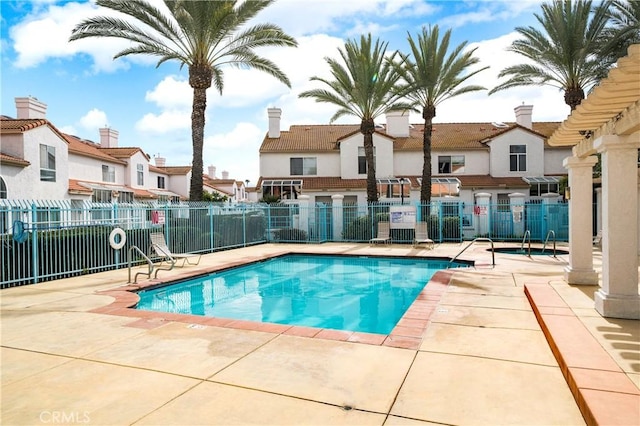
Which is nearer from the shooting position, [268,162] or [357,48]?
[357,48]

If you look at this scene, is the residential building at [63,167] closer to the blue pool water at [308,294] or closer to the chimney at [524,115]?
the blue pool water at [308,294]

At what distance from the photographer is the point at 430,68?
22.6m

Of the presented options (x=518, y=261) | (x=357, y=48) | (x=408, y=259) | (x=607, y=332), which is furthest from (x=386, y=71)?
(x=607, y=332)

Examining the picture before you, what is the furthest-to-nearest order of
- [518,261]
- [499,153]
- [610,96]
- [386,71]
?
[499,153] < [386,71] < [518,261] < [610,96]

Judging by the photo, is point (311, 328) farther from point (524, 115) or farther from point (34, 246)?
point (524, 115)

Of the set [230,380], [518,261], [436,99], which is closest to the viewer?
[230,380]

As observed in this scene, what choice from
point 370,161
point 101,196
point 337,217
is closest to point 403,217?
point 370,161

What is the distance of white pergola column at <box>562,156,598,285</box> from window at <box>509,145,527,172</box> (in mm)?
Result: 23435

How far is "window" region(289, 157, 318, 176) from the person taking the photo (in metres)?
31.5

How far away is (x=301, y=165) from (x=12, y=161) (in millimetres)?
17713

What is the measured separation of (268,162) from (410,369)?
1097 inches

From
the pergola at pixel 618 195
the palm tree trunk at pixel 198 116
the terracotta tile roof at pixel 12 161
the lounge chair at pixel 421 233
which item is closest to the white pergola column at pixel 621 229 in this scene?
the pergola at pixel 618 195

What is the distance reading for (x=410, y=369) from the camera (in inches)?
185

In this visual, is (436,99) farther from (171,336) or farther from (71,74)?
(171,336)
